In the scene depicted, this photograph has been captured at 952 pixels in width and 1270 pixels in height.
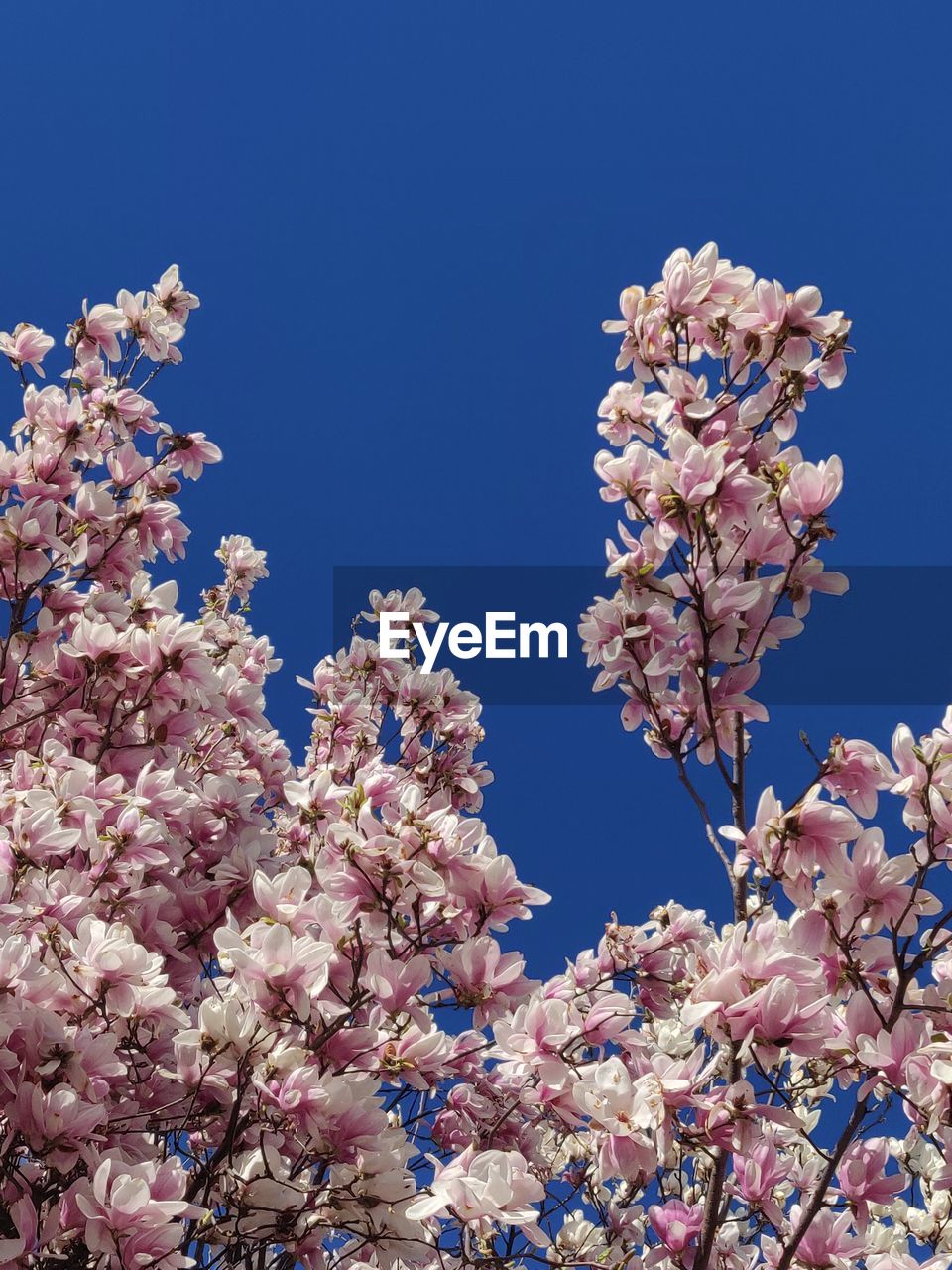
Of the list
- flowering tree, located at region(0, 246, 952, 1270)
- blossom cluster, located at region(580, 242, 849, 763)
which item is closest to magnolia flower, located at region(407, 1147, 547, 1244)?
flowering tree, located at region(0, 246, 952, 1270)

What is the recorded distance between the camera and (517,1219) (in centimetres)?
214

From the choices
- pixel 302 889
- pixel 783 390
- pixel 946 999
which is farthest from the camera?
pixel 783 390

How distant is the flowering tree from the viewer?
2.28 m

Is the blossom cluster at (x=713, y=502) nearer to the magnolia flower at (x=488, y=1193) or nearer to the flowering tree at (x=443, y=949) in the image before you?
the flowering tree at (x=443, y=949)

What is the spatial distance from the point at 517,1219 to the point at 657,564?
5.42 feet

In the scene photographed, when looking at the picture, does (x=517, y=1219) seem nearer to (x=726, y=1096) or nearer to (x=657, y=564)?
(x=726, y=1096)

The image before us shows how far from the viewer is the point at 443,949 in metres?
2.65

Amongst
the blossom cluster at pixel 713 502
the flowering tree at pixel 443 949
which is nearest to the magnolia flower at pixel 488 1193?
the flowering tree at pixel 443 949

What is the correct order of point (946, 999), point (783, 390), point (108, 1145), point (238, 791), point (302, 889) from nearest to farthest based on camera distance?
point (946, 999)
point (302, 889)
point (108, 1145)
point (783, 390)
point (238, 791)

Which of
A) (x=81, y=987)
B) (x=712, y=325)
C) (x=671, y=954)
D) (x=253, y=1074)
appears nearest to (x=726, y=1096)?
(x=253, y=1074)

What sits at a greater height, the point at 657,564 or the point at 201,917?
the point at 657,564

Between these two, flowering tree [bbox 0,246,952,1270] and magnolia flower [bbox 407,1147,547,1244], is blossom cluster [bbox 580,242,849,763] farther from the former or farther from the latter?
magnolia flower [bbox 407,1147,547,1244]

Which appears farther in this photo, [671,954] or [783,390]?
[671,954]

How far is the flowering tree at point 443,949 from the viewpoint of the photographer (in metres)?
2.28
